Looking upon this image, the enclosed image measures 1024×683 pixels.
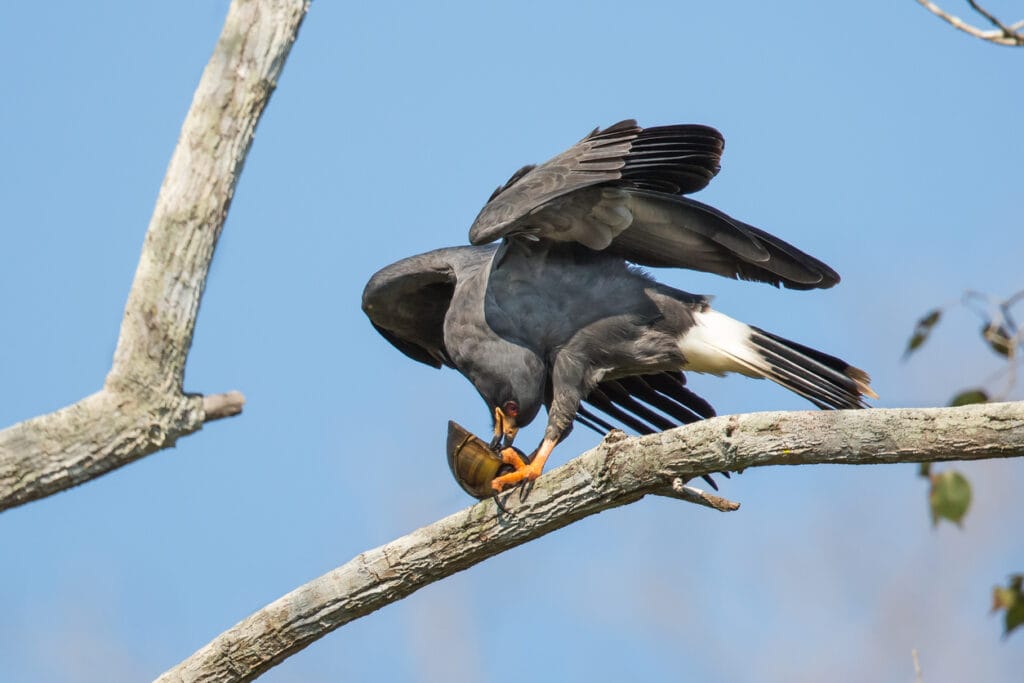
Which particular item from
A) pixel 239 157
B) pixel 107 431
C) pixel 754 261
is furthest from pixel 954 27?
pixel 107 431

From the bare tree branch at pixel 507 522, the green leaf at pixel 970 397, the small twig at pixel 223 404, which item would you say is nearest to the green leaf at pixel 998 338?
the green leaf at pixel 970 397

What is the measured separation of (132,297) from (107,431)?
369 millimetres

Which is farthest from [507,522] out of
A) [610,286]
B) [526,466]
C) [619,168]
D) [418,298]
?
[418,298]

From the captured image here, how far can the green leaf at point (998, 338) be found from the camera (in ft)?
14.7

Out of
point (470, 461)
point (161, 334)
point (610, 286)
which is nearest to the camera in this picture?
point (161, 334)

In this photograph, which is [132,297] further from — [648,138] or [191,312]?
[648,138]

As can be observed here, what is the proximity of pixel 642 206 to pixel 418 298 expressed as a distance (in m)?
1.44

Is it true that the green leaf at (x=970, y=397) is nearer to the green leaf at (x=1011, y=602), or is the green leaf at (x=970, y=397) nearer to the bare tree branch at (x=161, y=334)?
the green leaf at (x=1011, y=602)

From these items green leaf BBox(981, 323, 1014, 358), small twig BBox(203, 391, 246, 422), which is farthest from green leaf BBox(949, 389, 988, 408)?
small twig BBox(203, 391, 246, 422)

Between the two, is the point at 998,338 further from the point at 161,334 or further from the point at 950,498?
the point at 161,334

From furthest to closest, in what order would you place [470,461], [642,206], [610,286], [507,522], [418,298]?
[418,298] → [610,286] → [642,206] → [470,461] → [507,522]

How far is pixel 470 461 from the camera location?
4.14m

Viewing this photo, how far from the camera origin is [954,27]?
3855 millimetres

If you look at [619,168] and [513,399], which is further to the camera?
[513,399]
